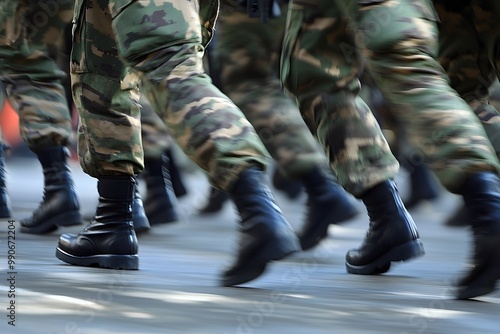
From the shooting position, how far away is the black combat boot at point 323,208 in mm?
4383

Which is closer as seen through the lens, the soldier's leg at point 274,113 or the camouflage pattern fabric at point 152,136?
the soldier's leg at point 274,113

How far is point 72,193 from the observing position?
4.90 m

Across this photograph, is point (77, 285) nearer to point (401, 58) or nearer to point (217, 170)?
point (217, 170)

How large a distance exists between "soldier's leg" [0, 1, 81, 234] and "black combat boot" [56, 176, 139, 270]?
102cm

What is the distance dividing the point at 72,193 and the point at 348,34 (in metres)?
1.62

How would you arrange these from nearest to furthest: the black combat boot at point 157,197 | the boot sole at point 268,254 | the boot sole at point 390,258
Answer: the boot sole at point 268,254, the boot sole at point 390,258, the black combat boot at point 157,197

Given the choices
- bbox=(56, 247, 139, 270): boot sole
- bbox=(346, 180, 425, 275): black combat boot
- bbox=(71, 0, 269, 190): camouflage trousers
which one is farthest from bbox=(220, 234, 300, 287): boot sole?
bbox=(56, 247, 139, 270): boot sole

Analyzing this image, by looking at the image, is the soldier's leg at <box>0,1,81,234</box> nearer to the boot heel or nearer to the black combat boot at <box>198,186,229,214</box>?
the boot heel

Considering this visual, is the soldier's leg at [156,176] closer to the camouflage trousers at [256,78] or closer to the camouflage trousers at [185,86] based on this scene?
the camouflage trousers at [256,78]

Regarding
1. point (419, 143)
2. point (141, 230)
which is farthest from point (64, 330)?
point (141, 230)

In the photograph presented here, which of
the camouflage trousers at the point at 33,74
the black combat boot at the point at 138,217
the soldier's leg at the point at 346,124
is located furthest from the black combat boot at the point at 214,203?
the soldier's leg at the point at 346,124

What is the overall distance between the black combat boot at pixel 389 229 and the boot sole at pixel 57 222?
1573 millimetres

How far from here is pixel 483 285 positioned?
9.68ft

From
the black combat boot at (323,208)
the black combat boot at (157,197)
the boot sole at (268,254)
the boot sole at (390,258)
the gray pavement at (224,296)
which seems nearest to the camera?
the gray pavement at (224,296)
